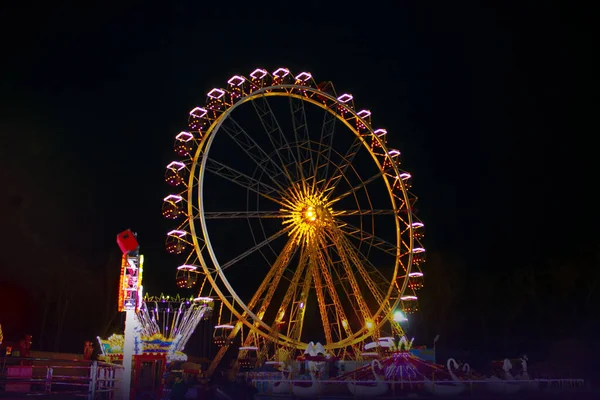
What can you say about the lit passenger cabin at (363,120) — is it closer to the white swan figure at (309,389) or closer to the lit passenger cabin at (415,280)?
the lit passenger cabin at (415,280)

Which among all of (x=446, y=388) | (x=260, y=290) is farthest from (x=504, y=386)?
(x=260, y=290)

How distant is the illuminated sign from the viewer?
54.1ft

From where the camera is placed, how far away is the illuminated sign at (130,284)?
16.5 metres

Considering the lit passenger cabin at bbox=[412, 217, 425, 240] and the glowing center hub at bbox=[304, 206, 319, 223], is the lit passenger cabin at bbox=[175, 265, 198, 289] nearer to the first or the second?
the glowing center hub at bbox=[304, 206, 319, 223]

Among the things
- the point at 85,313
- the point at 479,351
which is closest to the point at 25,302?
the point at 85,313

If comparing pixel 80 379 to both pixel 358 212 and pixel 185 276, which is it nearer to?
pixel 185 276

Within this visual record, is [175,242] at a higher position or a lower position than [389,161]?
lower

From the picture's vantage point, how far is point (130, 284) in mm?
16703

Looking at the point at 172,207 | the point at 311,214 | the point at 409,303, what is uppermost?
the point at 311,214

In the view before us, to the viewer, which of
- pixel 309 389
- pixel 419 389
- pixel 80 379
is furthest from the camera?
pixel 419 389

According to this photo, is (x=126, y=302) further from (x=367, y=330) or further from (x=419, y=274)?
(x=419, y=274)

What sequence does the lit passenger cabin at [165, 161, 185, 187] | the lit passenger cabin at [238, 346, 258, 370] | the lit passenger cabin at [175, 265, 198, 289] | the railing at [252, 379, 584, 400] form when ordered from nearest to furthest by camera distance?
the railing at [252, 379, 584, 400], the lit passenger cabin at [175, 265, 198, 289], the lit passenger cabin at [165, 161, 185, 187], the lit passenger cabin at [238, 346, 258, 370]

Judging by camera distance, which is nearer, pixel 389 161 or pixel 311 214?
pixel 311 214

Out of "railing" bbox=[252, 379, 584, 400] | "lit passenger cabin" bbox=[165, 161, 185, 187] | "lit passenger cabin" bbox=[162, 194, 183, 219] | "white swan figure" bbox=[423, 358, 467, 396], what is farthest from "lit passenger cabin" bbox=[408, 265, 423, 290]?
"lit passenger cabin" bbox=[165, 161, 185, 187]
